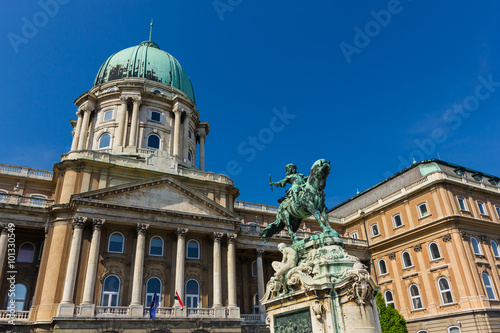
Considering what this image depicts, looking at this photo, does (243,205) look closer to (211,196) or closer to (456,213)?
(211,196)

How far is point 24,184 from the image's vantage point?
33.8 m

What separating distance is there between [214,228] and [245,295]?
8901 mm

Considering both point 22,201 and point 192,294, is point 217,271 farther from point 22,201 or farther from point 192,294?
point 22,201

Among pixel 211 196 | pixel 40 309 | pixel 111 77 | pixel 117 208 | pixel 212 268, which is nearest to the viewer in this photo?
pixel 40 309

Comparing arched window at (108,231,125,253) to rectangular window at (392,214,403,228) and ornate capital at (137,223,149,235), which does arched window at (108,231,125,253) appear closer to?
ornate capital at (137,223,149,235)

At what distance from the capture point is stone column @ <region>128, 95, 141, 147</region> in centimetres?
4078

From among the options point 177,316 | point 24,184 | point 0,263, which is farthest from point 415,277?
point 24,184

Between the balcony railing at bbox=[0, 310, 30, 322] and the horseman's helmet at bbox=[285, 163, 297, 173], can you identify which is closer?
the horseman's helmet at bbox=[285, 163, 297, 173]

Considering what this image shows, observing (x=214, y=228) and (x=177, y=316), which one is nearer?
(x=177, y=316)

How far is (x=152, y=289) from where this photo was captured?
1174 inches

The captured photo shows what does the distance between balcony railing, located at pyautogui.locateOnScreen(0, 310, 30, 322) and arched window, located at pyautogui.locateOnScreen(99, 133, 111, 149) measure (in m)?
20.3

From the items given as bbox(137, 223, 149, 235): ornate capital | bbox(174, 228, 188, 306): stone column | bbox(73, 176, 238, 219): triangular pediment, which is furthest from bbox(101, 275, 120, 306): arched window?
bbox(73, 176, 238, 219): triangular pediment

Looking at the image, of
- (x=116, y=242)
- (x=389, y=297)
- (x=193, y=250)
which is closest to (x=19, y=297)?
(x=116, y=242)

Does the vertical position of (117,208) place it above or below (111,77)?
below
